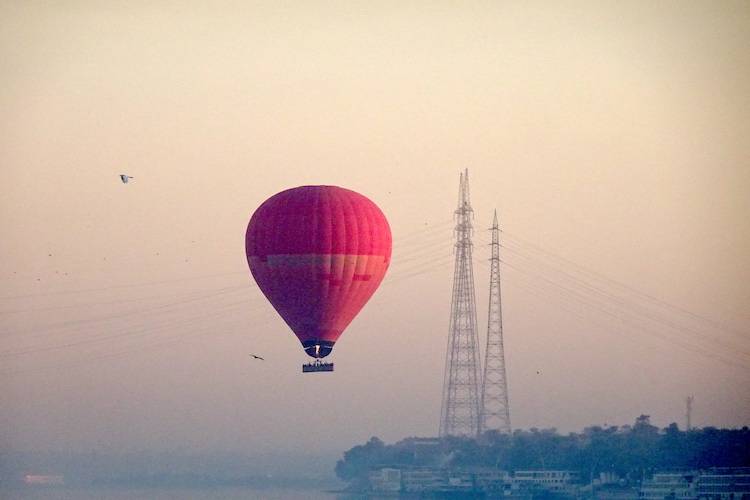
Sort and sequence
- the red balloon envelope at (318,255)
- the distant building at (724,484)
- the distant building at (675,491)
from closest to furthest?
the red balloon envelope at (318,255), the distant building at (724,484), the distant building at (675,491)

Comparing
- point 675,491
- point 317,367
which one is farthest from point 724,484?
point 317,367

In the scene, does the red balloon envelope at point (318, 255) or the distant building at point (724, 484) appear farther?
the distant building at point (724, 484)

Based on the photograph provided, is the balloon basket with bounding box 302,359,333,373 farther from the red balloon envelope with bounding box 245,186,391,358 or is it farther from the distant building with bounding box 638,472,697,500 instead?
the distant building with bounding box 638,472,697,500

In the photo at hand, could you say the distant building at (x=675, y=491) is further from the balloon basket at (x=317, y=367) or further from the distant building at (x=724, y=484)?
the balloon basket at (x=317, y=367)

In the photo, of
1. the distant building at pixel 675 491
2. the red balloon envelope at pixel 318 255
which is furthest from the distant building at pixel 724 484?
the red balloon envelope at pixel 318 255

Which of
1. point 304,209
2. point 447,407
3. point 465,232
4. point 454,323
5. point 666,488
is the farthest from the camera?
point 666,488

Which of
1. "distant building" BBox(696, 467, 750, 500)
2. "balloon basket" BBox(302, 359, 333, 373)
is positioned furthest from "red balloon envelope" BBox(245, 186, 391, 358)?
"distant building" BBox(696, 467, 750, 500)

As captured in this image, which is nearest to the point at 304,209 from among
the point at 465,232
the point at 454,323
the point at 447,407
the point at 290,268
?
the point at 290,268

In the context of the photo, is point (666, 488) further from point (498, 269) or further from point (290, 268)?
point (290, 268)
